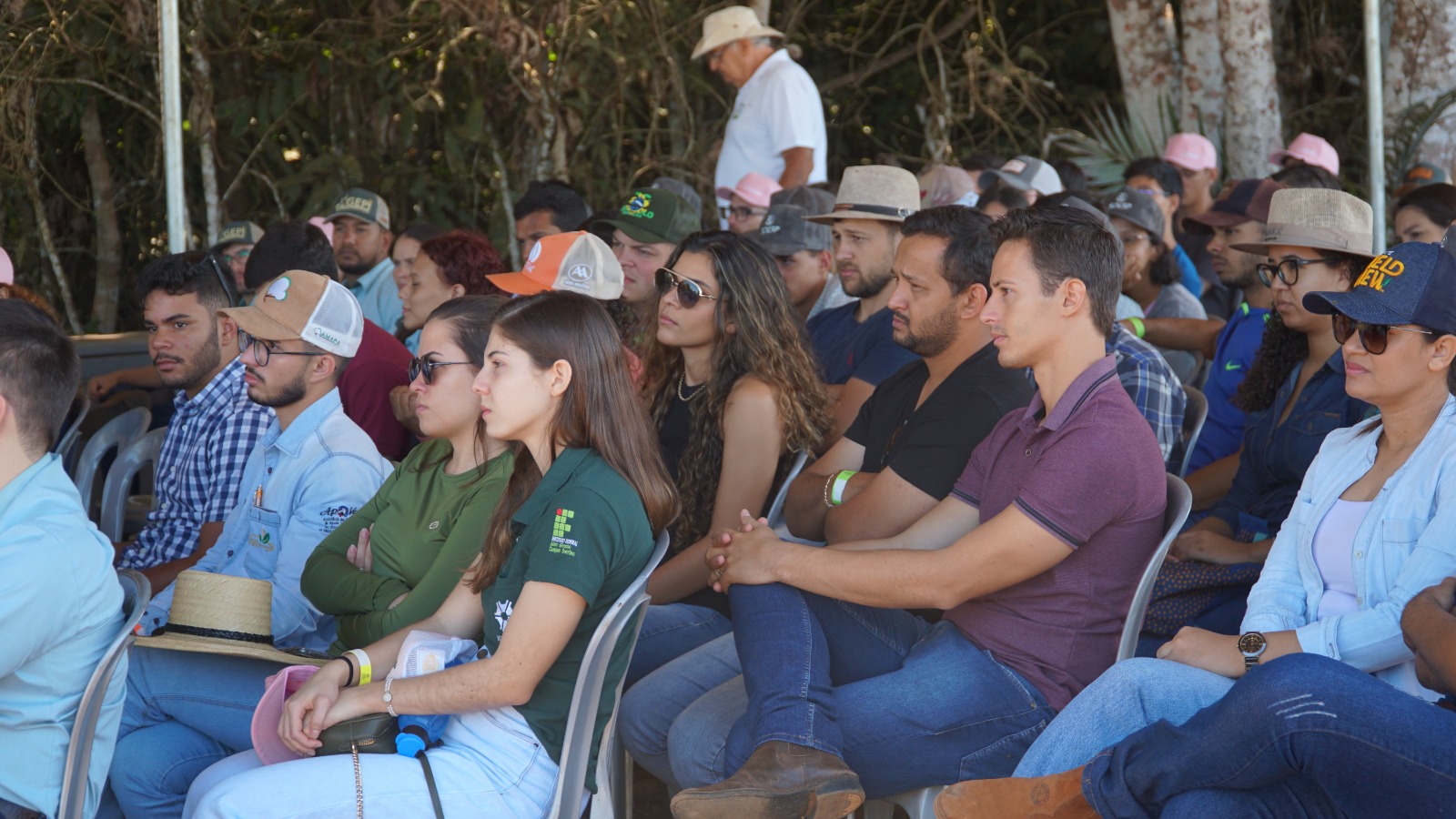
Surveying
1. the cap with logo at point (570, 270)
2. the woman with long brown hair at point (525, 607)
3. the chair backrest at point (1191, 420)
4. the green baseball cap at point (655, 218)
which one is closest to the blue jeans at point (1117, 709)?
the woman with long brown hair at point (525, 607)

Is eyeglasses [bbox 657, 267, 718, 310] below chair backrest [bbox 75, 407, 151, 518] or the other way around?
the other way around

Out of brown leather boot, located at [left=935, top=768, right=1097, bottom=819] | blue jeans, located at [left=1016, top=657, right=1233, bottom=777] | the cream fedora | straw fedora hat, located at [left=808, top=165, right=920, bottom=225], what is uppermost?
the cream fedora

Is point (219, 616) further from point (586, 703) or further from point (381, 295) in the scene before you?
point (381, 295)

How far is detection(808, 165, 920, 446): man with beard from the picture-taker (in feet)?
14.0

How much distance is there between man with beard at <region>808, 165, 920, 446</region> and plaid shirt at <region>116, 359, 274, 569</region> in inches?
65.3

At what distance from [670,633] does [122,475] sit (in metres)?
2.07

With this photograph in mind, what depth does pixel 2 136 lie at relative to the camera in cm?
824

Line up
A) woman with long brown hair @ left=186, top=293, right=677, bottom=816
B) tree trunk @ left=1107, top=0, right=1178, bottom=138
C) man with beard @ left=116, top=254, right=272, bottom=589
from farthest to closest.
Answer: tree trunk @ left=1107, top=0, right=1178, bottom=138, man with beard @ left=116, top=254, right=272, bottom=589, woman with long brown hair @ left=186, top=293, right=677, bottom=816

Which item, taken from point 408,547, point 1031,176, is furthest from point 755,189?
point 408,547

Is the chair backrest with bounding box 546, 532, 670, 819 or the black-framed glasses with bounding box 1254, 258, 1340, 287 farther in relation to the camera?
the black-framed glasses with bounding box 1254, 258, 1340, 287

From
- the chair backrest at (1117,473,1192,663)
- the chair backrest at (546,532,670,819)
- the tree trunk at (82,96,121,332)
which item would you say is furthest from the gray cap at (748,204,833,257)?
the tree trunk at (82,96,121,332)

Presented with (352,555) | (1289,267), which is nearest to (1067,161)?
(1289,267)

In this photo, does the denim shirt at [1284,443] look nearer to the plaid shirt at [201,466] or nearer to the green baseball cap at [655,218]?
the green baseball cap at [655,218]

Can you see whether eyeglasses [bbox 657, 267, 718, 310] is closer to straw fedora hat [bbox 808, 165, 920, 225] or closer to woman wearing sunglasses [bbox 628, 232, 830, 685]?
woman wearing sunglasses [bbox 628, 232, 830, 685]
